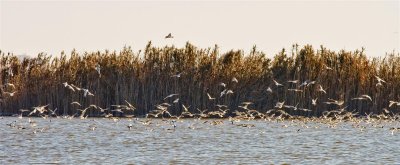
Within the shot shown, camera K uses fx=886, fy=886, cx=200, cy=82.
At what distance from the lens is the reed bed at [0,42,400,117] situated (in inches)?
1425

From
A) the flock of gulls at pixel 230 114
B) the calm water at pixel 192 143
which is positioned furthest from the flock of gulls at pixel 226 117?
the calm water at pixel 192 143

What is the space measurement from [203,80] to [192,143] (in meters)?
11.3

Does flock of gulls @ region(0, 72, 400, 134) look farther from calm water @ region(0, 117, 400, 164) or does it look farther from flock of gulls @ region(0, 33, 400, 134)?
calm water @ region(0, 117, 400, 164)

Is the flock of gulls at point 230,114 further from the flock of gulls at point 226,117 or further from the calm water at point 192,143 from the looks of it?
the calm water at point 192,143

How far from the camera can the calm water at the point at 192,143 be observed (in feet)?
68.4

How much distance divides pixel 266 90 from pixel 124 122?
6226 millimetres

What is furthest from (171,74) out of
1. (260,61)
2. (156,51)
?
(260,61)

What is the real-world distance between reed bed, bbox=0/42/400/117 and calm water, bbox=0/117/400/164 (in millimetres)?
1634

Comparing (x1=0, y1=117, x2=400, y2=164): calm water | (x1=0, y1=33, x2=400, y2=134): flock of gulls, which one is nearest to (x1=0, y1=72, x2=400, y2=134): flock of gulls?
(x1=0, y1=33, x2=400, y2=134): flock of gulls

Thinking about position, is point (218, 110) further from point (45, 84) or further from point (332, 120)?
point (45, 84)

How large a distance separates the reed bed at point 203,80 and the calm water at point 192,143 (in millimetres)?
1634

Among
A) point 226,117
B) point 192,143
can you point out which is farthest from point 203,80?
point 192,143

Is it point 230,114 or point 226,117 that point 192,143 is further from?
point 230,114

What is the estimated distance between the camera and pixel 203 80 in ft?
120
